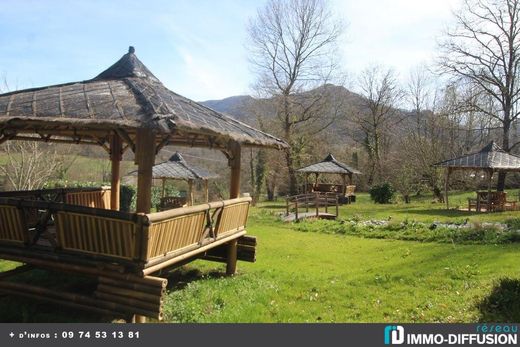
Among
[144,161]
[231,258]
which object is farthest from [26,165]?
[144,161]

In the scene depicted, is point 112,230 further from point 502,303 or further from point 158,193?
point 158,193

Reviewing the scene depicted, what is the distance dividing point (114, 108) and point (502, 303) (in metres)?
6.93

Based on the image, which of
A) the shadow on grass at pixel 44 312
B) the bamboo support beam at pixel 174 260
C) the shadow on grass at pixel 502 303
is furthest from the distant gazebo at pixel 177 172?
the shadow on grass at pixel 502 303

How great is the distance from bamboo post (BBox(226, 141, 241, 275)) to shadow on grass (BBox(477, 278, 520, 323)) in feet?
17.0

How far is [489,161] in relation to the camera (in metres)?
24.6

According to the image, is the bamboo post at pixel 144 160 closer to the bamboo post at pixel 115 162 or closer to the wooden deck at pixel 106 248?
the wooden deck at pixel 106 248

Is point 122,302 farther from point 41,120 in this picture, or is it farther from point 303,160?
point 303,160

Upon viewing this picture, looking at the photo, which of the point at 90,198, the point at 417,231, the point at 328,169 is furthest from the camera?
the point at 328,169

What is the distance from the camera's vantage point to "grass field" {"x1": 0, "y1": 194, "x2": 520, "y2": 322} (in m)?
6.89

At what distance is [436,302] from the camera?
7477 millimetres

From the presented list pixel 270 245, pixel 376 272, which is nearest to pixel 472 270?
pixel 376 272

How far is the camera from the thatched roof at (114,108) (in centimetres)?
622

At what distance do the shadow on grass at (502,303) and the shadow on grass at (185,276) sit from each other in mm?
5438

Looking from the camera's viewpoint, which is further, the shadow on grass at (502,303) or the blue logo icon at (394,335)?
the shadow on grass at (502,303)
